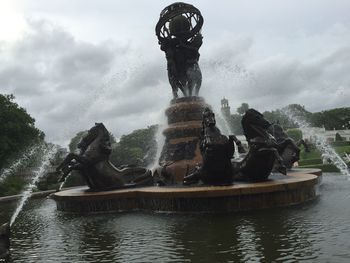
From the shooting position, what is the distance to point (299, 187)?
36.5 ft

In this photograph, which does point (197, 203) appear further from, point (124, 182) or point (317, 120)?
point (317, 120)

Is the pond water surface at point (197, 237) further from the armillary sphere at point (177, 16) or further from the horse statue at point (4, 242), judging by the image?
the armillary sphere at point (177, 16)

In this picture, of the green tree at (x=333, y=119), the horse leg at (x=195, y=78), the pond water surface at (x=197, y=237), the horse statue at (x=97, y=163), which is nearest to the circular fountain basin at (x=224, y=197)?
the pond water surface at (x=197, y=237)

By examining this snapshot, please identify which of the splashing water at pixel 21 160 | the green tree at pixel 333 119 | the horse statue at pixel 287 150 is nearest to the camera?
the horse statue at pixel 287 150

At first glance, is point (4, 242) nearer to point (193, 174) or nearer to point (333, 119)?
point (193, 174)

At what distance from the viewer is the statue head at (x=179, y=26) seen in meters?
19.0

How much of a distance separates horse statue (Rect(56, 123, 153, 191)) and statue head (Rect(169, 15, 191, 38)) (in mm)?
7090

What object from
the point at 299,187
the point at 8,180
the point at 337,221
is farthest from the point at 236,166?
the point at 8,180

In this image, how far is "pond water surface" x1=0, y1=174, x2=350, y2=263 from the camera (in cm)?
641

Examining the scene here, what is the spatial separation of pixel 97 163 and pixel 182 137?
4604 millimetres

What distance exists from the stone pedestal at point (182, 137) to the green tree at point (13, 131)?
92.4 feet

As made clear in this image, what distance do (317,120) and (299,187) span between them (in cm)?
11704

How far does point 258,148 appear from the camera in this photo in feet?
38.3

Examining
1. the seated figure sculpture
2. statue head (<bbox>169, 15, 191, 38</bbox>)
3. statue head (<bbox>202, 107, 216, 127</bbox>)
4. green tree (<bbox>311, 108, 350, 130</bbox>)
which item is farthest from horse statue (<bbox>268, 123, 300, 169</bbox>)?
green tree (<bbox>311, 108, 350, 130</bbox>)
